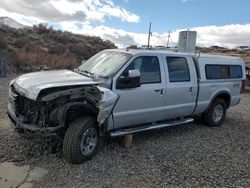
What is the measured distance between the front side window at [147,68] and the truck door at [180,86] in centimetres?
29

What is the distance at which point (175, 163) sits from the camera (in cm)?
589

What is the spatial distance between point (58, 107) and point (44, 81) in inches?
20.3

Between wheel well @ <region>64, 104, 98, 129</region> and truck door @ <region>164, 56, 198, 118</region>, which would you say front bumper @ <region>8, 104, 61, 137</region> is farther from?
truck door @ <region>164, 56, 198, 118</region>

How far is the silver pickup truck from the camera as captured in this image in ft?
17.6

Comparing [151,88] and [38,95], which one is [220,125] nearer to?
[151,88]

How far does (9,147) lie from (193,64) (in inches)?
176

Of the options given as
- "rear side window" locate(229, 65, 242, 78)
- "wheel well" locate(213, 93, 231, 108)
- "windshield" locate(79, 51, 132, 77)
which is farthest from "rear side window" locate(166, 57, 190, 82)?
"rear side window" locate(229, 65, 242, 78)

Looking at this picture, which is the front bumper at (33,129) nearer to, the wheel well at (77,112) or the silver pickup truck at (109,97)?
the silver pickup truck at (109,97)

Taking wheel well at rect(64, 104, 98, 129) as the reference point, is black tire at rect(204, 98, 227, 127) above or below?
below

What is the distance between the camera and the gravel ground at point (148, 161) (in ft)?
16.7

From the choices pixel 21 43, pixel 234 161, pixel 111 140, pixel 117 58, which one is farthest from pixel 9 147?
pixel 21 43

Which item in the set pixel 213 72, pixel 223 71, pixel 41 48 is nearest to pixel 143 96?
pixel 213 72

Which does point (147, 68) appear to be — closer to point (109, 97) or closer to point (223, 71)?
point (109, 97)

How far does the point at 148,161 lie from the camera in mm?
5887
